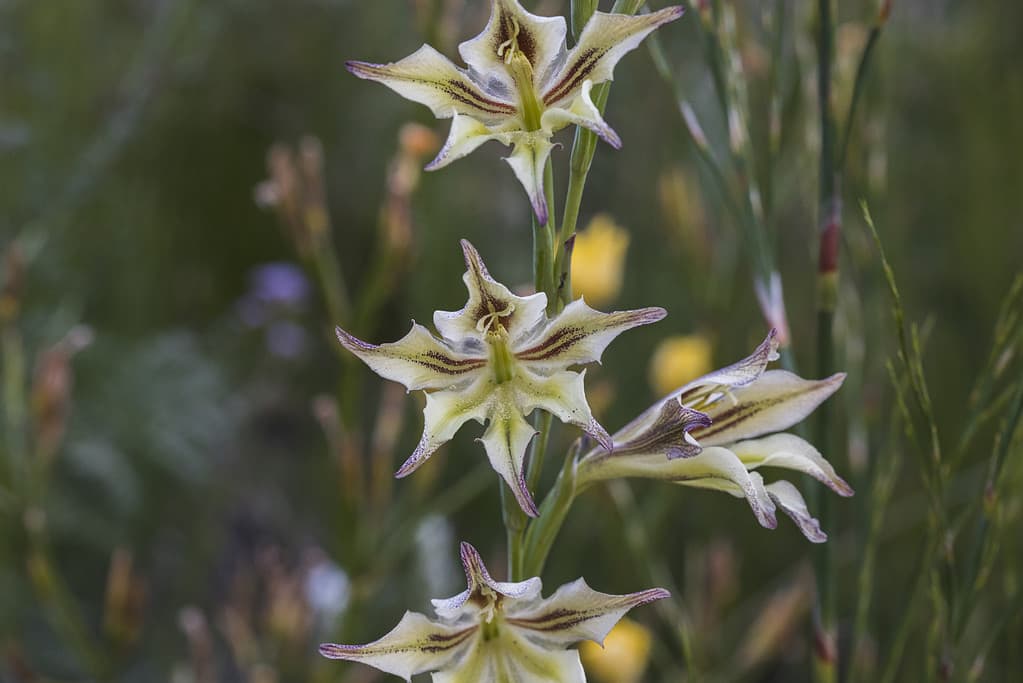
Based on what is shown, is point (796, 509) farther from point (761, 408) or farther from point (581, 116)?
point (581, 116)

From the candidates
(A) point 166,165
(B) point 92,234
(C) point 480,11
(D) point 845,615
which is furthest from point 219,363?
(D) point 845,615

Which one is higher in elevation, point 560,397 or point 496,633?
point 560,397

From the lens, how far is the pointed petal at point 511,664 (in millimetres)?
415

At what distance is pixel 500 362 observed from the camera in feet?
1.38

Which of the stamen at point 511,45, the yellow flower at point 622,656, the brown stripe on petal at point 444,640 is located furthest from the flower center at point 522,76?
the yellow flower at point 622,656

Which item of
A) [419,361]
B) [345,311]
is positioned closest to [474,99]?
[419,361]

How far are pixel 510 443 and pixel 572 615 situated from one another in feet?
0.25

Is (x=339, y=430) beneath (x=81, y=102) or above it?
beneath

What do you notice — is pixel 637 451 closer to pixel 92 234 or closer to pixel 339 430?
pixel 339 430

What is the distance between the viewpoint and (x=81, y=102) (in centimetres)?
194

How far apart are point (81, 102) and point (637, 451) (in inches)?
71.1

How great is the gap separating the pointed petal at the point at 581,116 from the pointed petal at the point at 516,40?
0.03 m

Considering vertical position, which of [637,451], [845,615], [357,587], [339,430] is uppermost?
[637,451]

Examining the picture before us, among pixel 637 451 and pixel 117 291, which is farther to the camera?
pixel 117 291
